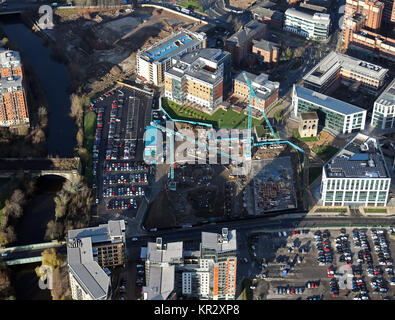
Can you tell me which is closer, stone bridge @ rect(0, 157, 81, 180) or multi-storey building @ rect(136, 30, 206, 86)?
stone bridge @ rect(0, 157, 81, 180)

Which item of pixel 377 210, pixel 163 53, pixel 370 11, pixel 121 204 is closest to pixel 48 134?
pixel 121 204

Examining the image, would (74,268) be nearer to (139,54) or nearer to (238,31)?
(139,54)

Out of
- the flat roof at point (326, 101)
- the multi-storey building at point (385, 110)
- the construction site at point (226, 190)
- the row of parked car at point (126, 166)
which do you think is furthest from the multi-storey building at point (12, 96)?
the multi-storey building at point (385, 110)

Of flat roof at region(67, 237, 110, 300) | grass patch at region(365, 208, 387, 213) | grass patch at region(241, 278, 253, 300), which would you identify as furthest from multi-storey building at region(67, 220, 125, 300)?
grass patch at region(365, 208, 387, 213)

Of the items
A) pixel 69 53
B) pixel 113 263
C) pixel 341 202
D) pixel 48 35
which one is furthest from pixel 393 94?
pixel 48 35

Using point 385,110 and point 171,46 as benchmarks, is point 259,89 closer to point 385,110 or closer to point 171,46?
point 171,46

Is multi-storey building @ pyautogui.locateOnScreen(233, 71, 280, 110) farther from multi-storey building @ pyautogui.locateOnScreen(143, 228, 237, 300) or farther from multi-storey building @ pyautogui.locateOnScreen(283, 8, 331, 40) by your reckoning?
multi-storey building @ pyautogui.locateOnScreen(143, 228, 237, 300)
